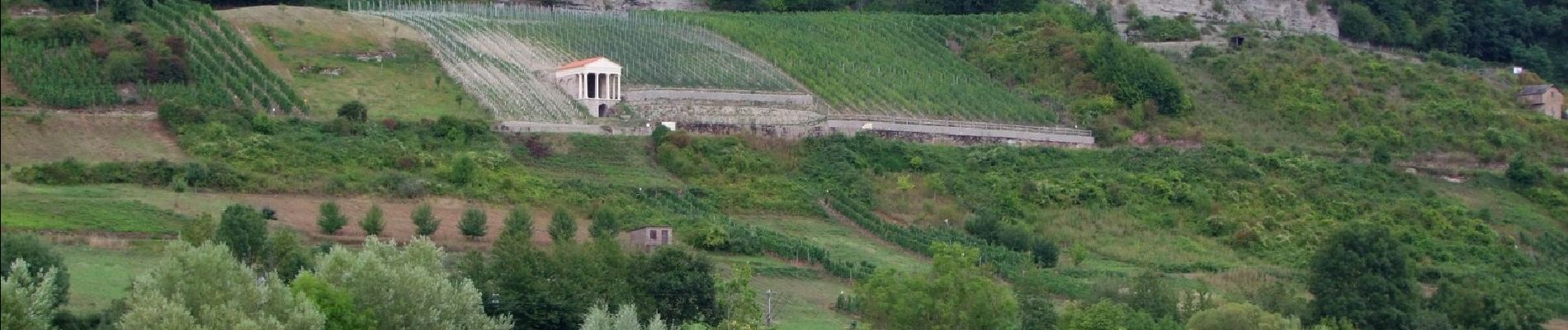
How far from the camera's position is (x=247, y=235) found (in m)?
45.0

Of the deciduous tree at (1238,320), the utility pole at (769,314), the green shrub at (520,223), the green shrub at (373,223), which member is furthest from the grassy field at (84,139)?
the deciduous tree at (1238,320)

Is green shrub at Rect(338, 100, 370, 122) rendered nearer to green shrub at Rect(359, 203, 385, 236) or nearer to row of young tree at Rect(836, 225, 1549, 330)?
green shrub at Rect(359, 203, 385, 236)

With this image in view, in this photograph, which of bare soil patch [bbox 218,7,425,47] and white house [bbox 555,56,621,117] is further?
bare soil patch [bbox 218,7,425,47]

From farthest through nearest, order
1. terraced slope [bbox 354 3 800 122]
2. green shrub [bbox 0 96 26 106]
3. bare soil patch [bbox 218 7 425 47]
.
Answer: bare soil patch [bbox 218 7 425 47]
terraced slope [bbox 354 3 800 122]
green shrub [bbox 0 96 26 106]

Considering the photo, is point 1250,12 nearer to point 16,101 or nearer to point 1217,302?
point 1217,302

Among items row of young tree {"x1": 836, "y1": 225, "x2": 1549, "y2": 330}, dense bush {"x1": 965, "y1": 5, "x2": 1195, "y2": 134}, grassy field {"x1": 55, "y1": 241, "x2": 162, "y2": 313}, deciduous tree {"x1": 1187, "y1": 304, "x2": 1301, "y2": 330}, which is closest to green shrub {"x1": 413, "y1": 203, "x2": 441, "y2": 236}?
grassy field {"x1": 55, "y1": 241, "x2": 162, "y2": 313}

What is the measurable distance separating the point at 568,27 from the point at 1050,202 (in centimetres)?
1938

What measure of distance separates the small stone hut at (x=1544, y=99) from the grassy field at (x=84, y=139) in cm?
4793

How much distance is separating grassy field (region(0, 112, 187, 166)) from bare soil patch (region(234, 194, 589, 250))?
397 cm

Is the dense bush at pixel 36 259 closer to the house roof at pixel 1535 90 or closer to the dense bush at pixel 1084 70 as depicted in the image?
the dense bush at pixel 1084 70

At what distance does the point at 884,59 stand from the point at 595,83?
44.7ft

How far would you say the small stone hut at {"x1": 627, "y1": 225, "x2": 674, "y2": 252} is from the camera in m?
53.6

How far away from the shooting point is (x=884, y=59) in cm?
7831

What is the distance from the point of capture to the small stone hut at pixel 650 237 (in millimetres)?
53594
